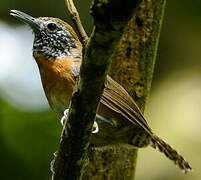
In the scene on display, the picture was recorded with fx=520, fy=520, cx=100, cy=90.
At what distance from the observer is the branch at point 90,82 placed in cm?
252

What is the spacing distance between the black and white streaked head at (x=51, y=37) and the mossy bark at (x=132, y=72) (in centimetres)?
48

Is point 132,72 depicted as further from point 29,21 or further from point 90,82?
point 90,82

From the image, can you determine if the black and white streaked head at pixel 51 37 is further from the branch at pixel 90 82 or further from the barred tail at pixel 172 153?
the branch at pixel 90 82

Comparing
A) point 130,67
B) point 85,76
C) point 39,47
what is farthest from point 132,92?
point 85,76

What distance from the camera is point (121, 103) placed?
4.57 metres

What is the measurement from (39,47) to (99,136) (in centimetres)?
101

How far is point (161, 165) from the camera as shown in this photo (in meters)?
6.86

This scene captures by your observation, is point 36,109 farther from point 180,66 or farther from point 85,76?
point 85,76

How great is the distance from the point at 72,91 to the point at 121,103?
475 millimetres

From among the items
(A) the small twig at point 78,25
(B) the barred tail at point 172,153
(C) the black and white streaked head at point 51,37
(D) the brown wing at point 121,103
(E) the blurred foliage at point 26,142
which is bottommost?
(E) the blurred foliage at point 26,142

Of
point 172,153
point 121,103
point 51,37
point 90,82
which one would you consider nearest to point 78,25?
point 90,82

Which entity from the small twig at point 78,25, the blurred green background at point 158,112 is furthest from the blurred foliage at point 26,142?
the small twig at point 78,25

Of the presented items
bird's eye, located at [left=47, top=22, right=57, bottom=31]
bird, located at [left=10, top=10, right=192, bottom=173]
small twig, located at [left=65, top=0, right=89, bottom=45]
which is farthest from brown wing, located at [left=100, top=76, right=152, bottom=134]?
small twig, located at [left=65, top=0, right=89, bottom=45]

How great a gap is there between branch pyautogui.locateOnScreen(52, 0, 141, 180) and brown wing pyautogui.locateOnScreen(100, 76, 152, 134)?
1.33m
